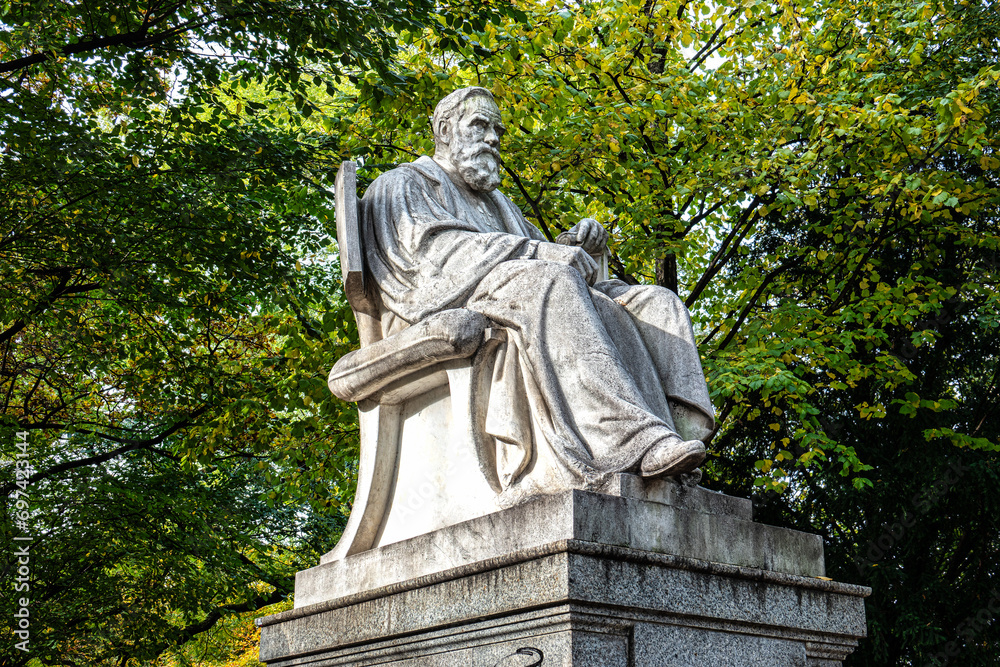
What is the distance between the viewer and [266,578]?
11422mm

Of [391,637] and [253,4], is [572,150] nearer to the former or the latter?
→ [253,4]

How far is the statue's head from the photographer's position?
4.91 m

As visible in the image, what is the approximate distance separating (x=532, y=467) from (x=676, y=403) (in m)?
0.71

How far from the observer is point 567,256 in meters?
4.26

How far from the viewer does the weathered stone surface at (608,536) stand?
330 centimetres

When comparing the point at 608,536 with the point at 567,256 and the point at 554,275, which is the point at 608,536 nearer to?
the point at 554,275

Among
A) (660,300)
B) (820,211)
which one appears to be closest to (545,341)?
(660,300)

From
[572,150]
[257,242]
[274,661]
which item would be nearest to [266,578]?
[257,242]
